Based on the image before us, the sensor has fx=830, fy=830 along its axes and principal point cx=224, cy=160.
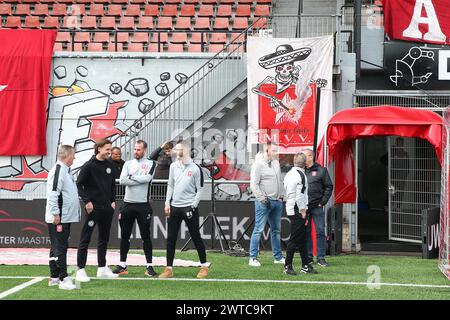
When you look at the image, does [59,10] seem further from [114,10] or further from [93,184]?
[93,184]

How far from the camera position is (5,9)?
23422 mm

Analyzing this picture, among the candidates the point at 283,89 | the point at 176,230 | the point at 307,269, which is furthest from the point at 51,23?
the point at 307,269

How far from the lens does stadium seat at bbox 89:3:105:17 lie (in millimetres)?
23297

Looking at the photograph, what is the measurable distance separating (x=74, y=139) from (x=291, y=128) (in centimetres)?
554

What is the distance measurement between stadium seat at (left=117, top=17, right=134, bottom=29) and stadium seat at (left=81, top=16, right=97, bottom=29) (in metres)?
0.68

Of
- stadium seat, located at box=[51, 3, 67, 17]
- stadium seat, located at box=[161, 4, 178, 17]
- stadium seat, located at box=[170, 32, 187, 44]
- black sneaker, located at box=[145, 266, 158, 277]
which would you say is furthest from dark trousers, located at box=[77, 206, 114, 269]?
stadium seat, located at box=[51, 3, 67, 17]

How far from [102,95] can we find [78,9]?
4332mm

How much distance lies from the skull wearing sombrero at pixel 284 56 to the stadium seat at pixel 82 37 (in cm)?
591

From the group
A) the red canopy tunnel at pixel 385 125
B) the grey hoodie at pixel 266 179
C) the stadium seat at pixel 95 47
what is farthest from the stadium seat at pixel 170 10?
the grey hoodie at pixel 266 179

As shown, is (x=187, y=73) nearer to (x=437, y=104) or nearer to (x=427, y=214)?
(x=437, y=104)

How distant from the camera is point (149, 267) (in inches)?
463

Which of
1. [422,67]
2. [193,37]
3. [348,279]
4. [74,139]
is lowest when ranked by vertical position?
[348,279]

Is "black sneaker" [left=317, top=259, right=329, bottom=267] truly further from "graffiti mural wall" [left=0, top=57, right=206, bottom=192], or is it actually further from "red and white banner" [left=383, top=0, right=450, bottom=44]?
"graffiti mural wall" [left=0, top=57, right=206, bottom=192]

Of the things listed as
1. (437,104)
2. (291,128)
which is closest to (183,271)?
(291,128)
